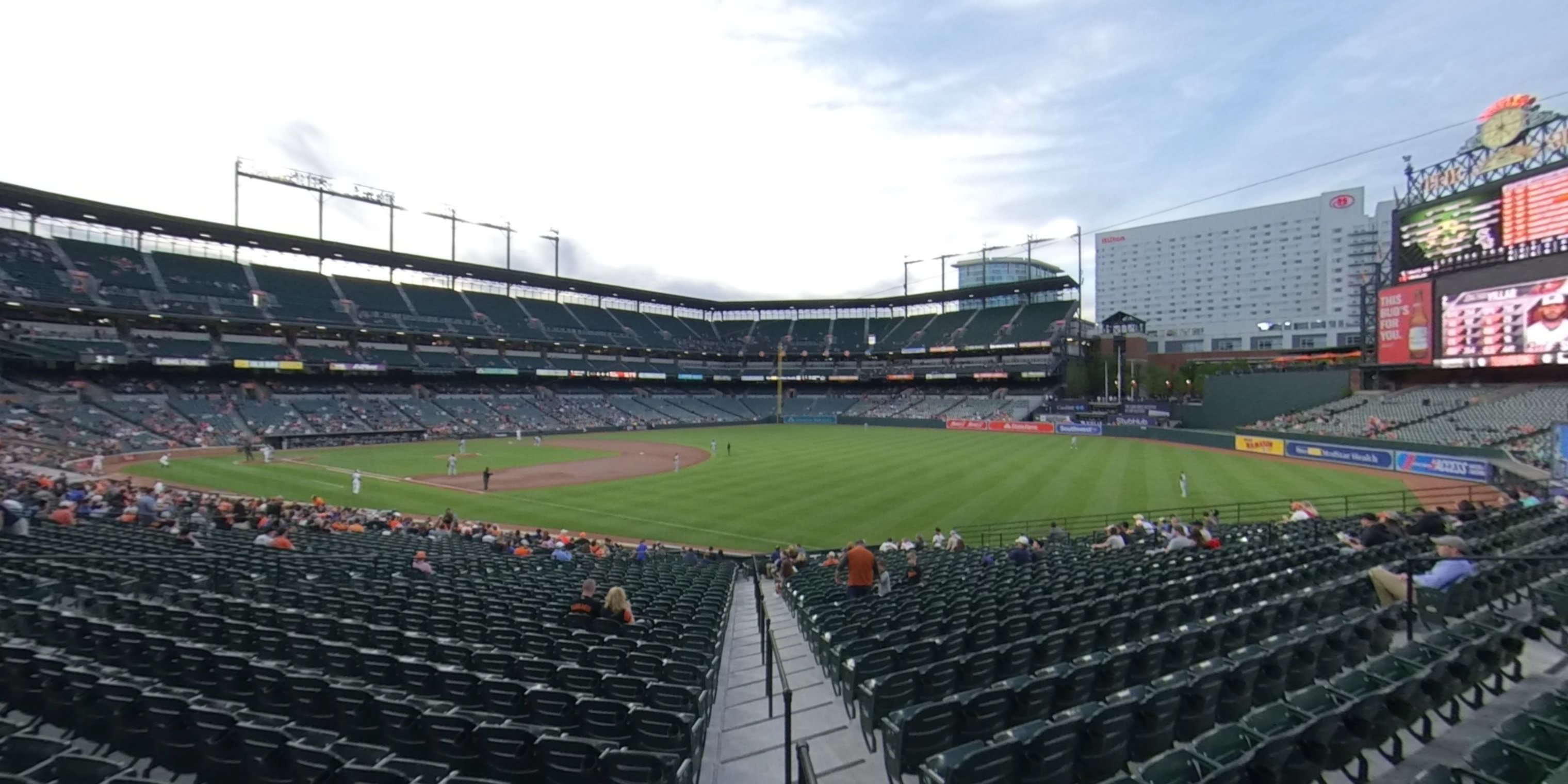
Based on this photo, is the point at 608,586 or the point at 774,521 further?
the point at 774,521

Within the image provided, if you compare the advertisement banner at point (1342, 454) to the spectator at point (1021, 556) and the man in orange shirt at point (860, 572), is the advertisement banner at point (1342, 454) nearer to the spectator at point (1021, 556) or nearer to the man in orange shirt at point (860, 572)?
the spectator at point (1021, 556)

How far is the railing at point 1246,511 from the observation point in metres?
24.2

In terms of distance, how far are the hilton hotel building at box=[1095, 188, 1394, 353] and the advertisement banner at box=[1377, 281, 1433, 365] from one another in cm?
7902

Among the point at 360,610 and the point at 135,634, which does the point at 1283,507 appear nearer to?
the point at 360,610

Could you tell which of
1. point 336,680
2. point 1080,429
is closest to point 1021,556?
point 336,680

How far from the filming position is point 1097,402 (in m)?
71.6

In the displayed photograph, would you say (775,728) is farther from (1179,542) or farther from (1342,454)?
(1342,454)

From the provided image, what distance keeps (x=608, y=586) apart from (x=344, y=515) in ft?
49.7

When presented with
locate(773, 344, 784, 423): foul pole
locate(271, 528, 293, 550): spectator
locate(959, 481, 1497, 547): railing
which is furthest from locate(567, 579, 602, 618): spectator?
locate(773, 344, 784, 423): foul pole

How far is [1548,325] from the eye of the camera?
116 ft

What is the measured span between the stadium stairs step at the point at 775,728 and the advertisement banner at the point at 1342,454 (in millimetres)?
41268

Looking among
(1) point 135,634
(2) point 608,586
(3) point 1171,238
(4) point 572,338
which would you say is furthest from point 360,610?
(3) point 1171,238

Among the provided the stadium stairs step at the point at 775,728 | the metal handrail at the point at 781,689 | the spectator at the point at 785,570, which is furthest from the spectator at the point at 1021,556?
the stadium stairs step at the point at 775,728

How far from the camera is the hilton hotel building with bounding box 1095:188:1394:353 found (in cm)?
13250
